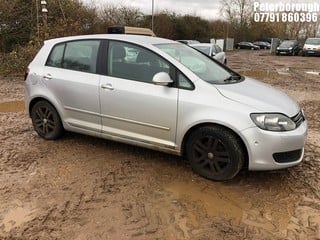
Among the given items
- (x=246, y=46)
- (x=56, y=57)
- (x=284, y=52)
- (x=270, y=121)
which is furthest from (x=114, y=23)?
(x=246, y=46)

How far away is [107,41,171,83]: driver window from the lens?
15.1ft

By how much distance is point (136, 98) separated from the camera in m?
4.59

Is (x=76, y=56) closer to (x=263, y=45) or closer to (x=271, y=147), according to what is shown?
(x=271, y=147)

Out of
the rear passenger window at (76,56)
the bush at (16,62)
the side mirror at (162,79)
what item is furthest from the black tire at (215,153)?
the bush at (16,62)

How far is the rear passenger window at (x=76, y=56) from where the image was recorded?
16.7 feet

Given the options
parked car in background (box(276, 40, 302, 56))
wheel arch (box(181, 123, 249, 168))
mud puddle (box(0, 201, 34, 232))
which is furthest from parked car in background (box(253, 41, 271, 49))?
mud puddle (box(0, 201, 34, 232))

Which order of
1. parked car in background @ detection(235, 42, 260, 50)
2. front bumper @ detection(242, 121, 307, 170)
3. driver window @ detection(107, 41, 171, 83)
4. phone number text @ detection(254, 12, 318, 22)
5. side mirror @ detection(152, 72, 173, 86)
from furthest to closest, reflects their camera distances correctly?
phone number text @ detection(254, 12, 318, 22)
parked car in background @ detection(235, 42, 260, 50)
driver window @ detection(107, 41, 171, 83)
side mirror @ detection(152, 72, 173, 86)
front bumper @ detection(242, 121, 307, 170)

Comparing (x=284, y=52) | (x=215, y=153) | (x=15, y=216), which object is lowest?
(x=284, y=52)

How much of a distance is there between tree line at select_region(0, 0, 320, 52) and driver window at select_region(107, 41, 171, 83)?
11573 millimetres

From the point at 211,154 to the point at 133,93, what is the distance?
1.21m

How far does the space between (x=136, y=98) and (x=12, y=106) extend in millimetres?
5118

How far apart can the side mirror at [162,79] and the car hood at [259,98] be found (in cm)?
58

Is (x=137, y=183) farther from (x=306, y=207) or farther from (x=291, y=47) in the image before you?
(x=291, y=47)

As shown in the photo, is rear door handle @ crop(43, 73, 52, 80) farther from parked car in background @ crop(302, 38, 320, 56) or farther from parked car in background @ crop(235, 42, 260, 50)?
parked car in background @ crop(235, 42, 260, 50)
